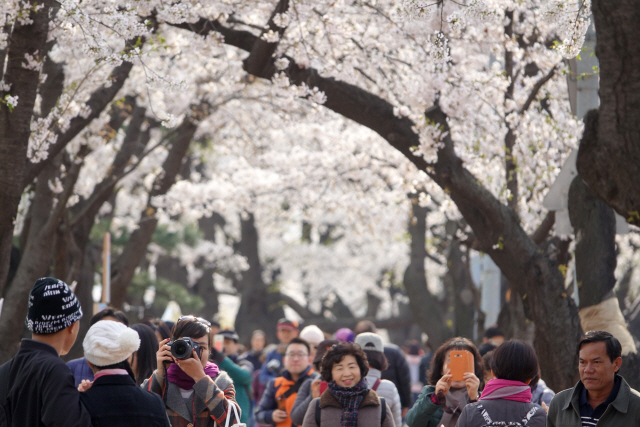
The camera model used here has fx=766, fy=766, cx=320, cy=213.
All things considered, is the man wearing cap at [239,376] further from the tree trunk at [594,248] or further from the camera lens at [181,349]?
the tree trunk at [594,248]

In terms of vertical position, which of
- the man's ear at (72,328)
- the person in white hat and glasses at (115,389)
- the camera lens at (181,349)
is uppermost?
the man's ear at (72,328)

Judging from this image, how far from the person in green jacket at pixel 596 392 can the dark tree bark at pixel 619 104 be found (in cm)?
73

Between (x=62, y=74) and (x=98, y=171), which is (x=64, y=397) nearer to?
(x=62, y=74)

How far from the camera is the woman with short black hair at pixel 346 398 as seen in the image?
5.03 m

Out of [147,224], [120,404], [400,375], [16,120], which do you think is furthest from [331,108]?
[147,224]

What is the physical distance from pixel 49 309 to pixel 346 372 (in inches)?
89.2

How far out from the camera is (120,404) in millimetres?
3324

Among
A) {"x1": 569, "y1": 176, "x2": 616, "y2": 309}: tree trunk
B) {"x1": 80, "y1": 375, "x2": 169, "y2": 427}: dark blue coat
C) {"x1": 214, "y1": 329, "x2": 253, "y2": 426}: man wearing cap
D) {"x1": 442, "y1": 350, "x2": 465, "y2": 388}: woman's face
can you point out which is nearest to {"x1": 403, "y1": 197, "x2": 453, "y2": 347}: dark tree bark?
{"x1": 214, "y1": 329, "x2": 253, "y2": 426}: man wearing cap

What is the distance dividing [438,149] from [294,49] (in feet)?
5.94

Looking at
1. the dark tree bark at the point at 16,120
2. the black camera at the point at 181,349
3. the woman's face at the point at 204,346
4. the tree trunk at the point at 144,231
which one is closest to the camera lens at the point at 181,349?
→ the black camera at the point at 181,349

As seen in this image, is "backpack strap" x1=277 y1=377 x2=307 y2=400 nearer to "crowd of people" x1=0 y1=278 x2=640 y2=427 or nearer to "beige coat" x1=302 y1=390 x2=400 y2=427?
"crowd of people" x1=0 y1=278 x2=640 y2=427

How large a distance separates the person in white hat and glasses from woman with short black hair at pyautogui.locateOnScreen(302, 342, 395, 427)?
1854 mm

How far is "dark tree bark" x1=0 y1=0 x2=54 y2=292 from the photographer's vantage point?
558 centimetres

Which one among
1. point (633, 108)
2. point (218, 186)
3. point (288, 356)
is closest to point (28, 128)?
point (288, 356)
